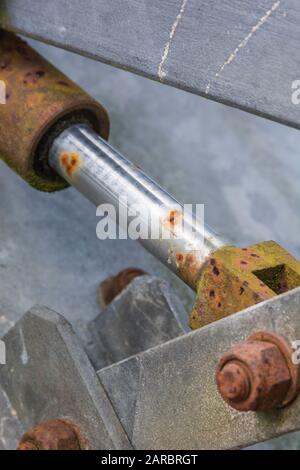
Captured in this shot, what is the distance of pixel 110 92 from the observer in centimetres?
241

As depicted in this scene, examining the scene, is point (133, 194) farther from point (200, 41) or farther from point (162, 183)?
point (162, 183)

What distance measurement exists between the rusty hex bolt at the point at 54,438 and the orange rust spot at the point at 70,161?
0.47m

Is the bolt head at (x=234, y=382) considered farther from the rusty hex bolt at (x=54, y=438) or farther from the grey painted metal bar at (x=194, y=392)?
the rusty hex bolt at (x=54, y=438)

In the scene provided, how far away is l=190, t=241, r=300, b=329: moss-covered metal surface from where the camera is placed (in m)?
1.16

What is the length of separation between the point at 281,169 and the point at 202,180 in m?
0.24

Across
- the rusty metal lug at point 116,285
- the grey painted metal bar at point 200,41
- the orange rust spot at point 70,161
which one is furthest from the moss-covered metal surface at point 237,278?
the rusty metal lug at point 116,285

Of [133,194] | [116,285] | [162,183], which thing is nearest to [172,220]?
[133,194]

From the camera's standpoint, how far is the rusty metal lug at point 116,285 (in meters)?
1.87

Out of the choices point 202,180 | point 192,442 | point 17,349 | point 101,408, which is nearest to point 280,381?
Answer: point 192,442

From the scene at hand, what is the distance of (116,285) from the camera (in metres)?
1.88

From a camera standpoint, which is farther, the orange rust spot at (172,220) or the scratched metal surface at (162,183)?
the scratched metal surface at (162,183)

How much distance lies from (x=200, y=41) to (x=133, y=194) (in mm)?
309

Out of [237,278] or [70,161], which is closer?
[237,278]

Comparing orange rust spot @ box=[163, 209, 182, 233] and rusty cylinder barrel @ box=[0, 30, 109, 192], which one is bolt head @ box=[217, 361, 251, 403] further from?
rusty cylinder barrel @ box=[0, 30, 109, 192]
